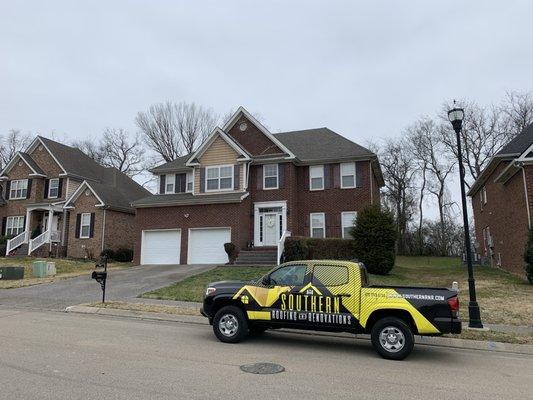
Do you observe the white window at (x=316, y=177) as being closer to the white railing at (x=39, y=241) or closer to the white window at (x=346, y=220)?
the white window at (x=346, y=220)

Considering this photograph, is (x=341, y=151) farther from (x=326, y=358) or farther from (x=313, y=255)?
(x=326, y=358)

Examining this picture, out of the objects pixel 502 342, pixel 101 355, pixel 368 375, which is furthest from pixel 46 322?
pixel 502 342

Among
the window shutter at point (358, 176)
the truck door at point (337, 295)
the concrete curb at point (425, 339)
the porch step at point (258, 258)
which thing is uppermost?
the window shutter at point (358, 176)

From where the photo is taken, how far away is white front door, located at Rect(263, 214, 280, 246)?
2602cm

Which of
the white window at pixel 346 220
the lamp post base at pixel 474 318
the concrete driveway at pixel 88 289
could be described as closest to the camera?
the lamp post base at pixel 474 318

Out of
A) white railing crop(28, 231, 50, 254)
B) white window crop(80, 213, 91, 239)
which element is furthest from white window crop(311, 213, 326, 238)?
white railing crop(28, 231, 50, 254)

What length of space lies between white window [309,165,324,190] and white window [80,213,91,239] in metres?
16.8

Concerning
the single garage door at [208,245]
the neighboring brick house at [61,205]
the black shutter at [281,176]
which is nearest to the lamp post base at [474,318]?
the single garage door at [208,245]

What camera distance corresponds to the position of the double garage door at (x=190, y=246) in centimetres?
2531

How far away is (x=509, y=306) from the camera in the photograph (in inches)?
530

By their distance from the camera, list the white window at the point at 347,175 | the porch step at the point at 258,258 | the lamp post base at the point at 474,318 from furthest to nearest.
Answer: the white window at the point at 347,175 < the porch step at the point at 258,258 < the lamp post base at the point at 474,318

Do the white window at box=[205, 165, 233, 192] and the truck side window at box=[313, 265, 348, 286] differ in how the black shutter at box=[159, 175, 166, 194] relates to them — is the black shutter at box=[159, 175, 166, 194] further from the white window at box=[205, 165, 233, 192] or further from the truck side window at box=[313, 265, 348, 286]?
the truck side window at box=[313, 265, 348, 286]

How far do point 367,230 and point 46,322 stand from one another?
1444 cm

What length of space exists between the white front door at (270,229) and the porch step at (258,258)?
1.89m
